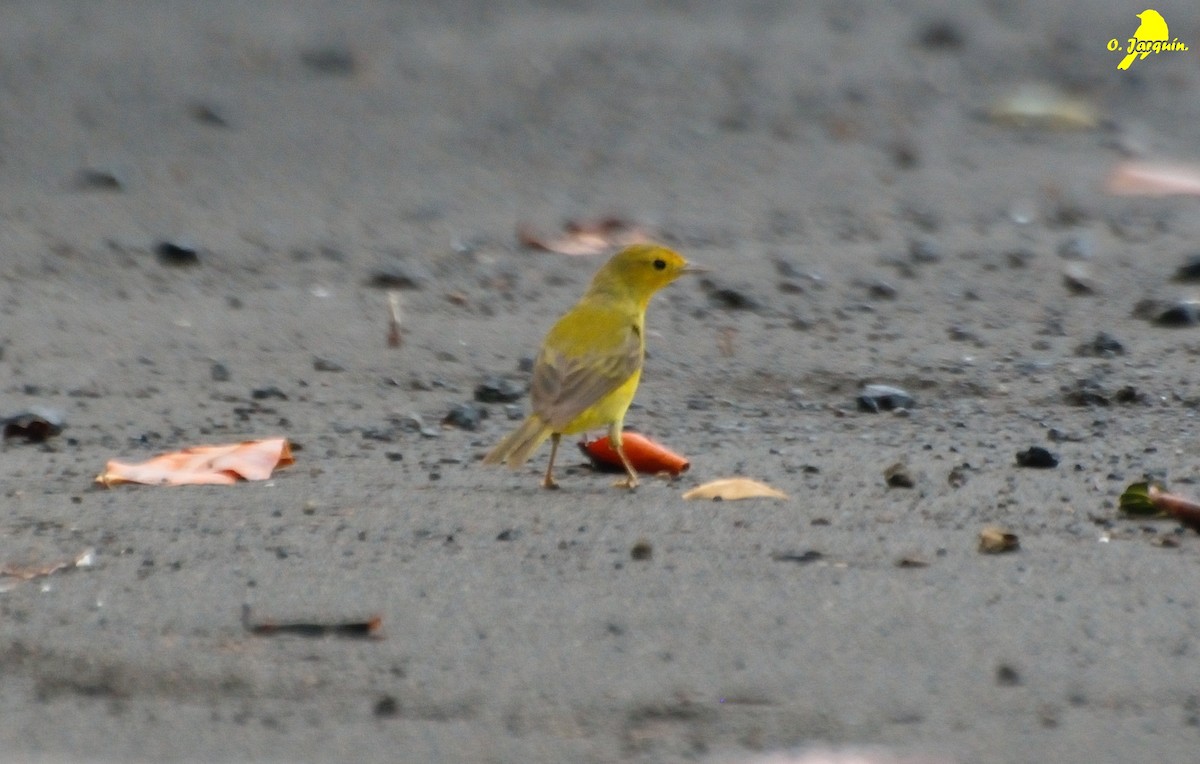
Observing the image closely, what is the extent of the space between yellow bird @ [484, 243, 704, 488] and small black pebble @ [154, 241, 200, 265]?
→ 257 cm

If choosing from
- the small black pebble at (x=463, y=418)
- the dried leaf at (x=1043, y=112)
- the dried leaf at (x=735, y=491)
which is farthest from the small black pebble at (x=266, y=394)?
the dried leaf at (x=1043, y=112)

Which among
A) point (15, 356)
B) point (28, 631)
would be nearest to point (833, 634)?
A: point (28, 631)

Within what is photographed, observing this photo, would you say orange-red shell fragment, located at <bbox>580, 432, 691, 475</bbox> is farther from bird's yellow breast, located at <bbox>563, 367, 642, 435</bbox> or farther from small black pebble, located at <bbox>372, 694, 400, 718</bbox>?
small black pebble, located at <bbox>372, 694, 400, 718</bbox>

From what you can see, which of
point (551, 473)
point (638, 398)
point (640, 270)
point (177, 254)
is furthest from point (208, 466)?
point (177, 254)

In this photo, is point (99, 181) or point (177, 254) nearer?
point (177, 254)

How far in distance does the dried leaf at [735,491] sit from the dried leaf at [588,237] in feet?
12.9

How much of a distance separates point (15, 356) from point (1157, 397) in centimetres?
397

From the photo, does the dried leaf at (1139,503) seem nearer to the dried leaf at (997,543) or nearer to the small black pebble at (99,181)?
the dried leaf at (997,543)

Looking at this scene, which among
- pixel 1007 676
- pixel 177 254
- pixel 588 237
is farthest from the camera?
pixel 588 237

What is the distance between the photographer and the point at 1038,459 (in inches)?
242

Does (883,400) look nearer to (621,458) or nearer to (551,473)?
(621,458)

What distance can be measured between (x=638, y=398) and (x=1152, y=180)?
4.67 metres

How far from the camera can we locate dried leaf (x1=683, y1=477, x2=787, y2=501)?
577 centimetres

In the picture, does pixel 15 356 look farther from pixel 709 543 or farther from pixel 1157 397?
pixel 1157 397
